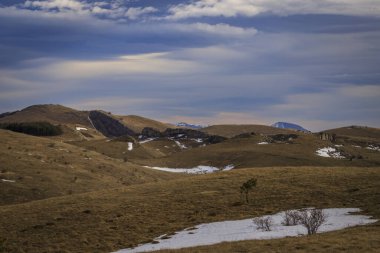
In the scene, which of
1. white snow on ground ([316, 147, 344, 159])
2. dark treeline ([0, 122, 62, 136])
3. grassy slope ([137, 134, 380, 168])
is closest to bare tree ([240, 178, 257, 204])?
grassy slope ([137, 134, 380, 168])

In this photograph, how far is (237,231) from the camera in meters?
32.0

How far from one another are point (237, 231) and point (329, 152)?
113389 mm

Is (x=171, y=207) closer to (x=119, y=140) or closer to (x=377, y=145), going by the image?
(x=119, y=140)

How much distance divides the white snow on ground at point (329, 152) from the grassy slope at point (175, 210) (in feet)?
269

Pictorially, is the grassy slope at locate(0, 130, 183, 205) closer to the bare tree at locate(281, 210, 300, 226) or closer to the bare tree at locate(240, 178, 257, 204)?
the bare tree at locate(240, 178, 257, 204)

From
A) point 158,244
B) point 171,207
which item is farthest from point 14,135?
point 158,244

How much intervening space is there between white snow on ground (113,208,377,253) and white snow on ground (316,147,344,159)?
102535mm

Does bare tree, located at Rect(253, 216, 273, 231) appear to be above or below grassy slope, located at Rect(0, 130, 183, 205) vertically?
below

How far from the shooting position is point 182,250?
26.0 metres

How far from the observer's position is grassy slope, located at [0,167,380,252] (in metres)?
31.9

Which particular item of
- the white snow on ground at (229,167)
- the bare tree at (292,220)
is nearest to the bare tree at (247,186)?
the bare tree at (292,220)

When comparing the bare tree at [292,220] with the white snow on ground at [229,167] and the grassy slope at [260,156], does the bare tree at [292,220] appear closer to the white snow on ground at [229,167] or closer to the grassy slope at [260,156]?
the grassy slope at [260,156]

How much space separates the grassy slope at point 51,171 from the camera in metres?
57.0

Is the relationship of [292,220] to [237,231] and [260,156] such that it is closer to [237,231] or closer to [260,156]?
[237,231]
